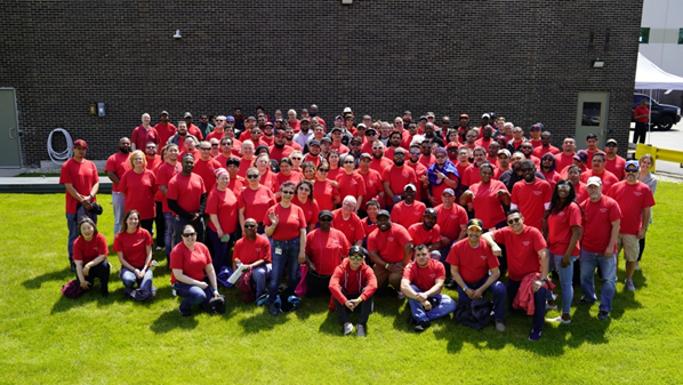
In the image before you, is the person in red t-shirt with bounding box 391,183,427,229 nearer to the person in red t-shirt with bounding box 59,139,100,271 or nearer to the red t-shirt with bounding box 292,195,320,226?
the red t-shirt with bounding box 292,195,320,226

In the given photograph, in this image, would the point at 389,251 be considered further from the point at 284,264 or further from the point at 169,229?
the point at 169,229

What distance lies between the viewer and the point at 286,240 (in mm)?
7727

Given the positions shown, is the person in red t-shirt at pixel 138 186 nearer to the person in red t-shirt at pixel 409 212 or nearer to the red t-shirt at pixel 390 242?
the red t-shirt at pixel 390 242

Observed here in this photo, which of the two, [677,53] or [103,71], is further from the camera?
[677,53]

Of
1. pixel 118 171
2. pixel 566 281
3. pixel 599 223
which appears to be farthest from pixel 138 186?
pixel 599 223

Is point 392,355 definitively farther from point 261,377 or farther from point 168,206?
point 168,206

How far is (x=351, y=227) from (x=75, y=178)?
4055 millimetres

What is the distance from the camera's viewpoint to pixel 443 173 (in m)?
9.03

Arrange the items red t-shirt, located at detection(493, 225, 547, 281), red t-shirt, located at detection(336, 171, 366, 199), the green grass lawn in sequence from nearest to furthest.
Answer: the green grass lawn
red t-shirt, located at detection(493, 225, 547, 281)
red t-shirt, located at detection(336, 171, 366, 199)

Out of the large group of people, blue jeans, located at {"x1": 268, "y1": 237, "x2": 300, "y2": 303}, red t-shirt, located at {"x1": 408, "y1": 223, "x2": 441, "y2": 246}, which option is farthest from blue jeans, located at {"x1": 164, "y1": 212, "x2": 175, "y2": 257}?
red t-shirt, located at {"x1": 408, "y1": 223, "x2": 441, "y2": 246}

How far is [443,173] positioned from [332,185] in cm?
172

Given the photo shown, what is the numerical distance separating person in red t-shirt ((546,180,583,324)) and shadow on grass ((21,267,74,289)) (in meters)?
6.64

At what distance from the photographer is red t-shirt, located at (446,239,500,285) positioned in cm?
712

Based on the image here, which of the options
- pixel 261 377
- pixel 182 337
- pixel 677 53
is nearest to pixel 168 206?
pixel 182 337
